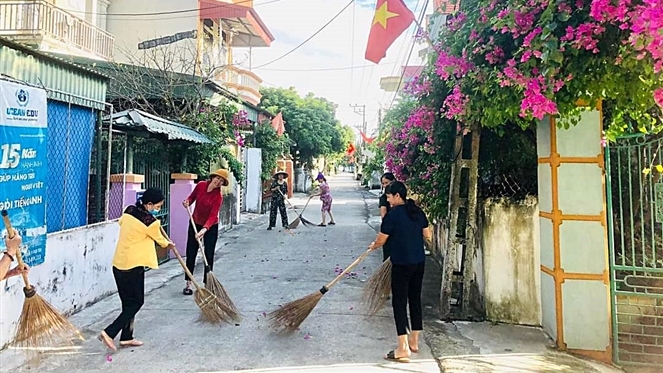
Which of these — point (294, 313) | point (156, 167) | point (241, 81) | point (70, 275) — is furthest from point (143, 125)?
point (241, 81)

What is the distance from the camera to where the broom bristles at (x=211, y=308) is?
429 cm

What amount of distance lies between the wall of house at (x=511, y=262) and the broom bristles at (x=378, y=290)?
98 centimetres

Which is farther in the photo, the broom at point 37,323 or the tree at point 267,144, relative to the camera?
the tree at point 267,144

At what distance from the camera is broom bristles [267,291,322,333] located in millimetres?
4074

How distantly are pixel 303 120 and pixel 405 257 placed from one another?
65.6ft

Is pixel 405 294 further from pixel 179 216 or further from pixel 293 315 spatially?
pixel 179 216

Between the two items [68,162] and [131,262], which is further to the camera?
[68,162]

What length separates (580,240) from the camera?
3.77m

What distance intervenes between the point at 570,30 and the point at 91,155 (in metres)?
5.02

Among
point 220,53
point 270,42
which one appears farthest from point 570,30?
point 270,42

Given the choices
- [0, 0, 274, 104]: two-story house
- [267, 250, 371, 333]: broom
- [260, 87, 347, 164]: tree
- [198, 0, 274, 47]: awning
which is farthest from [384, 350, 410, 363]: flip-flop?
[260, 87, 347, 164]: tree

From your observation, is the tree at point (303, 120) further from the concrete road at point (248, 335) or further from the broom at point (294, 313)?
the broom at point (294, 313)

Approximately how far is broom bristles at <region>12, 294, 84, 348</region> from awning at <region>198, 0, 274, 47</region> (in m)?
12.7

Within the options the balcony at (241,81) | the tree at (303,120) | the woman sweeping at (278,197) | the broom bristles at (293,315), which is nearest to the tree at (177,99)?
the woman sweeping at (278,197)
